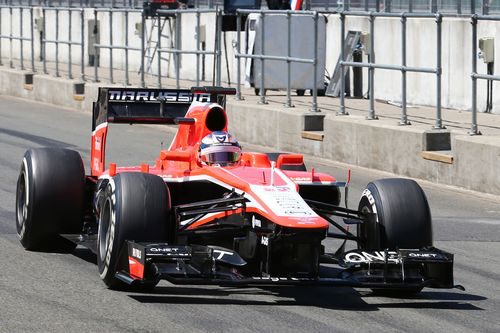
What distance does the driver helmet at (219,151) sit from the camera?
33.9 ft

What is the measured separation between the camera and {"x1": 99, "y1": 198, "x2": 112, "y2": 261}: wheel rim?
31.3 feet

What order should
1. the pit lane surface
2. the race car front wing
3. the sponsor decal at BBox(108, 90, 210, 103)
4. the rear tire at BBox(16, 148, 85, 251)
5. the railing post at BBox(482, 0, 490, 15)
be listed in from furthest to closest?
the railing post at BBox(482, 0, 490, 15)
the sponsor decal at BBox(108, 90, 210, 103)
the rear tire at BBox(16, 148, 85, 251)
the race car front wing
the pit lane surface

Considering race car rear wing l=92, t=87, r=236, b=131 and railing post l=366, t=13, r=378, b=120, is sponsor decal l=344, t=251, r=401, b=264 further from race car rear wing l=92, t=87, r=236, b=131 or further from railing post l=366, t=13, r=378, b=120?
railing post l=366, t=13, r=378, b=120

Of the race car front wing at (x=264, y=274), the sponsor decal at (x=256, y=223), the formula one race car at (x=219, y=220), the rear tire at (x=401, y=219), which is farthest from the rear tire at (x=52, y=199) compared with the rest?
the rear tire at (x=401, y=219)

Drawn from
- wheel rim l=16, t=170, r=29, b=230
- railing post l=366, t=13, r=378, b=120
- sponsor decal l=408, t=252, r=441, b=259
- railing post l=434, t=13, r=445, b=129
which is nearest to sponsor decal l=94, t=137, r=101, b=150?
wheel rim l=16, t=170, r=29, b=230

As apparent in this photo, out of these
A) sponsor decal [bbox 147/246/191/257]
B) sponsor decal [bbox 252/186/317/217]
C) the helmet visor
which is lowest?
sponsor decal [bbox 147/246/191/257]

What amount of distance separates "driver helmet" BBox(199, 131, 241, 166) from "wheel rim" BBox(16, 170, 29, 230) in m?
1.58

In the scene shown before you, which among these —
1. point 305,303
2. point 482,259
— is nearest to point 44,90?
point 482,259

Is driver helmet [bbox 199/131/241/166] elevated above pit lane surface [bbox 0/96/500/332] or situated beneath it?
elevated above

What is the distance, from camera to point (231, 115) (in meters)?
22.1

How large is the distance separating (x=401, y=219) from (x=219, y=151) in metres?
1.55

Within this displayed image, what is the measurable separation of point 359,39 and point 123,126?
4524 mm

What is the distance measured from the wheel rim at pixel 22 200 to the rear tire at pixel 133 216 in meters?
1.77

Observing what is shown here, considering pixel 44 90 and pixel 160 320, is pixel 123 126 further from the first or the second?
pixel 160 320
